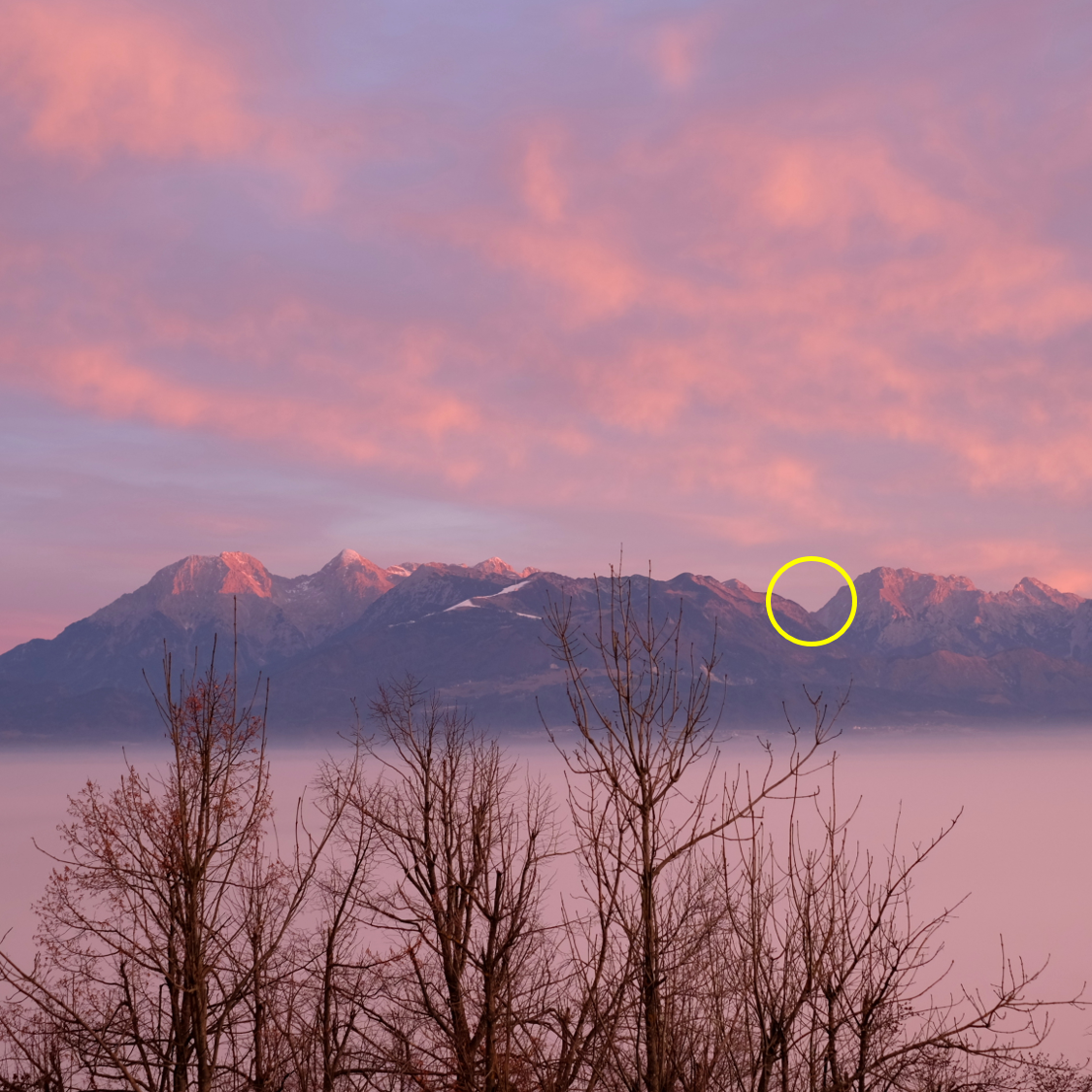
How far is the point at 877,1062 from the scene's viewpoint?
48.0 ft

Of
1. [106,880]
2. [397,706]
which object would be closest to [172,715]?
[106,880]

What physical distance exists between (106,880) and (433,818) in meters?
12.1

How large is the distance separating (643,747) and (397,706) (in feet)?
95.6

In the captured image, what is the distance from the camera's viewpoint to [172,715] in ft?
61.5

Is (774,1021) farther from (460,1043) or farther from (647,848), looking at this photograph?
(460,1043)

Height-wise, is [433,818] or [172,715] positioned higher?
[172,715]

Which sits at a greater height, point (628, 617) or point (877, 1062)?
point (628, 617)

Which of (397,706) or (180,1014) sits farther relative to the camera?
(397,706)

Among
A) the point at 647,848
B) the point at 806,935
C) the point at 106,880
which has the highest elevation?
the point at 647,848

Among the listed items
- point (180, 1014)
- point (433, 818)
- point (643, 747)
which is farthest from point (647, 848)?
point (433, 818)

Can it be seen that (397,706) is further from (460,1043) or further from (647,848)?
(647,848)

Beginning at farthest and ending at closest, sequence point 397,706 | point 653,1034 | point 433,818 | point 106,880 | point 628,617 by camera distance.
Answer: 1. point 397,706
2. point 106,880
3. point 433,818
4. point 628,617
5. point 653,1034

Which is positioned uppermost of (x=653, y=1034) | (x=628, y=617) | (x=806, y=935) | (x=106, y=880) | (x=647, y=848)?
(x=628, y=617)

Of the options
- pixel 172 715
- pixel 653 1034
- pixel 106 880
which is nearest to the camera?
pixel 653 1034
